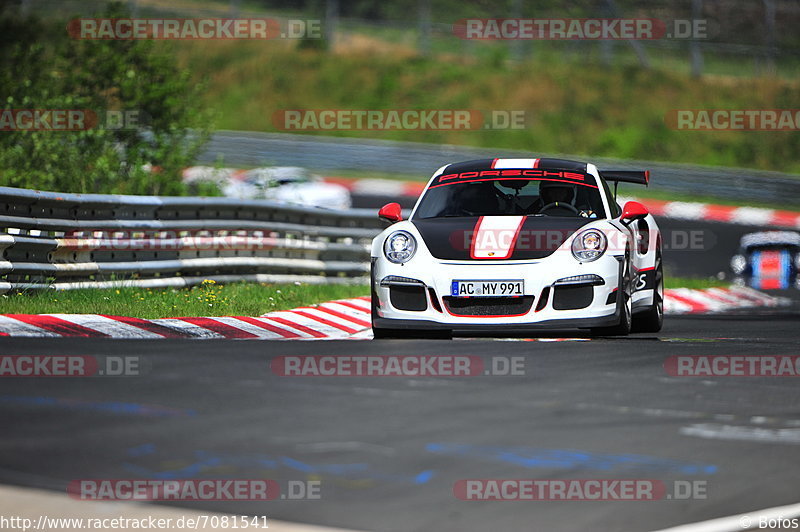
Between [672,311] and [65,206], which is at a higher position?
[65,206]

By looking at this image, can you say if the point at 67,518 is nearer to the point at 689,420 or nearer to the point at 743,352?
the point at 689,420

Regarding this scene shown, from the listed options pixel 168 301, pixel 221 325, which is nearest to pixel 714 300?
pixel 168 301

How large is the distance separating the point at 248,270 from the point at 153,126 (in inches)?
228

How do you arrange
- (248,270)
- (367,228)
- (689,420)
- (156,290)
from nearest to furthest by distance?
1. (689,420)
2. (156,290)
3. (248,270)
4. (367,228)

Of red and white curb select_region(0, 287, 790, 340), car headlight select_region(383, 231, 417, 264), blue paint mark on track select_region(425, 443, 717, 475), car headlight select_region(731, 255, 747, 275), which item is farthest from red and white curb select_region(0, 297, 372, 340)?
car headlight select_region(731, 255, 747, 275)

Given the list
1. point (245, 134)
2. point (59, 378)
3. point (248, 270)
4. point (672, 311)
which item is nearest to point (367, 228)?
point (248, 270)

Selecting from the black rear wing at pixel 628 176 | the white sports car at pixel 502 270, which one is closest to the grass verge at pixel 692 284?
the black rear wing at pixel 628 176

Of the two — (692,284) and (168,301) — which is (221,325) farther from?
(692,284)

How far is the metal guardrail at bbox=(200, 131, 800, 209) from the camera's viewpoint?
31.6m

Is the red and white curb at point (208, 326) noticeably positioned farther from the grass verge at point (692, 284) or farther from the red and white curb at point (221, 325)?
the grass verge at point (692, 284)

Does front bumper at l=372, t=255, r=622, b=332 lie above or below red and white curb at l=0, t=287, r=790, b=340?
above

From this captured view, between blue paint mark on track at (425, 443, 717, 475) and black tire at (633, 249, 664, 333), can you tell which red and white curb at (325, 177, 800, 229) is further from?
blue paint mark on track at (425, 443, 717, 475)

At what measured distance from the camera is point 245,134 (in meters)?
34.4

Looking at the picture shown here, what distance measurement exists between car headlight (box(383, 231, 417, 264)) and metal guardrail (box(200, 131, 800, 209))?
2206cm
